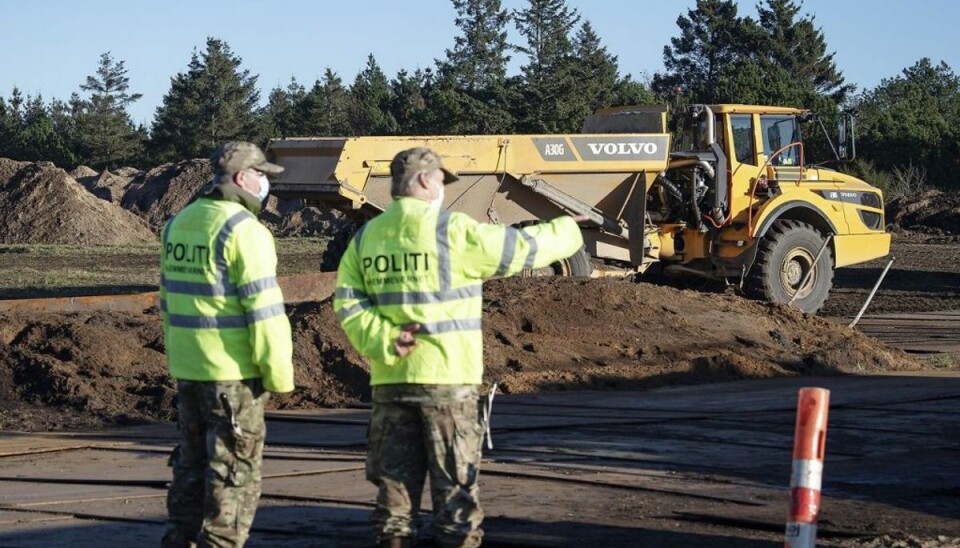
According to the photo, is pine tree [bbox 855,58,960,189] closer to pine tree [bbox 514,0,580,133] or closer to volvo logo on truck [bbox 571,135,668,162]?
pine tree [bbox 514,0,580,133]

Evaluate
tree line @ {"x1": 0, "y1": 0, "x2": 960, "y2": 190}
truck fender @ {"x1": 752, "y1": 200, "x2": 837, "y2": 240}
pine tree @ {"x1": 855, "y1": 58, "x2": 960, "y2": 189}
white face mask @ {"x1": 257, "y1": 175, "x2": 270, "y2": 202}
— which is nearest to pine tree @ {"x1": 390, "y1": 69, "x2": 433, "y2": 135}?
tree line @ {"x1": 0, "y1": 0, "x2": 960, "y2": 190}

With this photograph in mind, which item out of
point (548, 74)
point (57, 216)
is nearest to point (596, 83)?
point (548, 74)

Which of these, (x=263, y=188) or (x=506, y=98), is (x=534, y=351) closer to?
(x=263, y=188)

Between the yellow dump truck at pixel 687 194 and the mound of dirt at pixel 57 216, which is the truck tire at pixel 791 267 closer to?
the yellow dump truck at pixel 687 194

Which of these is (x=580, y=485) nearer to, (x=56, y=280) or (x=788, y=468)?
(x=788, y=468)

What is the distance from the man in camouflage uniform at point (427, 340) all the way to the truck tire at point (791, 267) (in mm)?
15072

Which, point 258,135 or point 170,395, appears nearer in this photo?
point 170,395

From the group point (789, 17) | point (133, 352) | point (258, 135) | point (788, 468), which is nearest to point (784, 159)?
point (133, 352)

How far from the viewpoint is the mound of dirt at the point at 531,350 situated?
1326 cm

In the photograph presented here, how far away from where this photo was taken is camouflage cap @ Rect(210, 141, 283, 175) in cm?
632

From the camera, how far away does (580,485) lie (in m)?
8.76

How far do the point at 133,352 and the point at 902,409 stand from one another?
286 inches

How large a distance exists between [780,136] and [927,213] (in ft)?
92.4

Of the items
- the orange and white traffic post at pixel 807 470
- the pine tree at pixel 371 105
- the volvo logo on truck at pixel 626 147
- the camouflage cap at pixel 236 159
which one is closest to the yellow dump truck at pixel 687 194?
the volvo logo on truck at pixel 626 147
